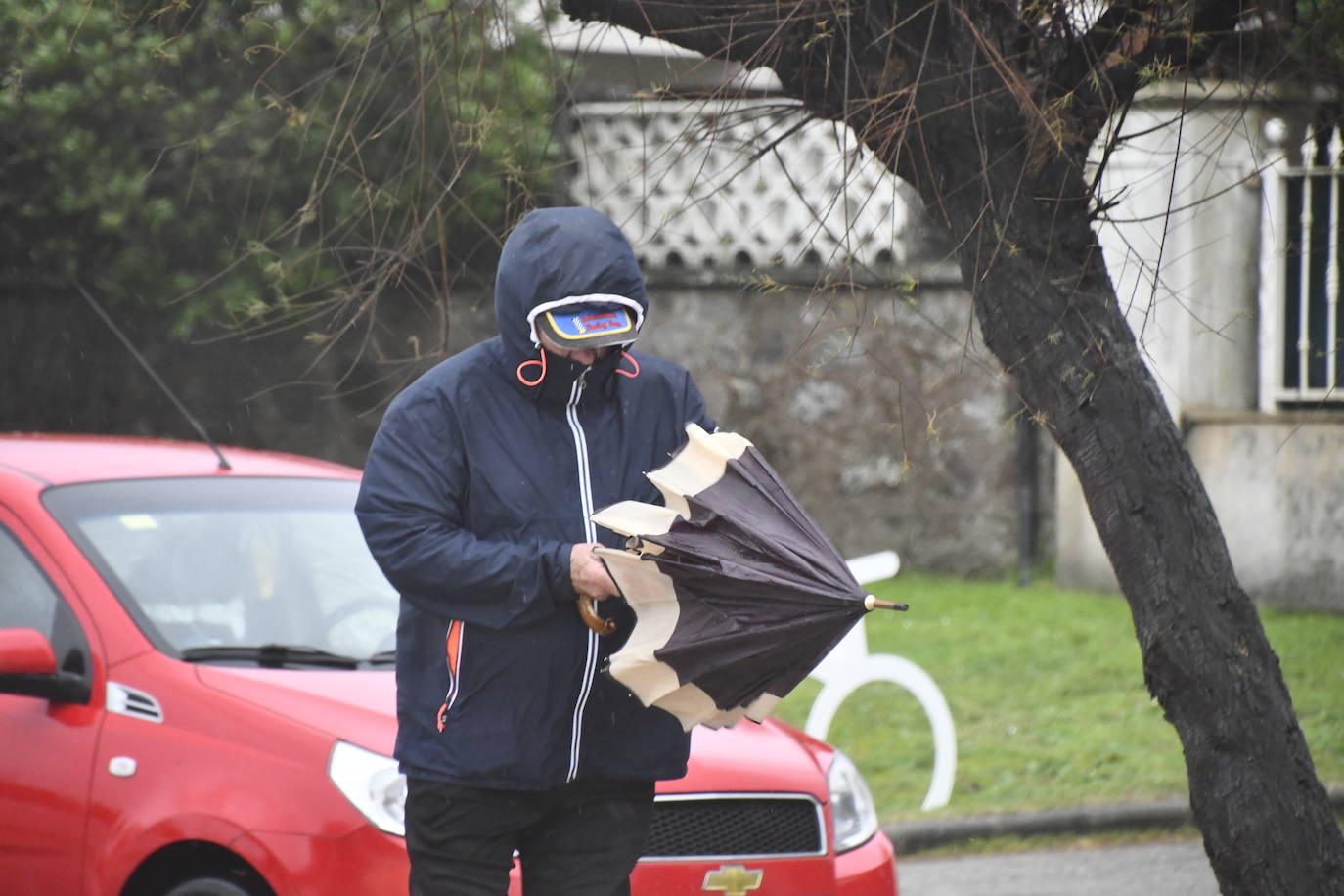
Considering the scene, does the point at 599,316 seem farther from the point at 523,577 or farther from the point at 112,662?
the point at 112,662

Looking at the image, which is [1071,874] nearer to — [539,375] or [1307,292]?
[539,375]

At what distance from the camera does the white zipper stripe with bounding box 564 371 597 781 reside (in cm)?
312

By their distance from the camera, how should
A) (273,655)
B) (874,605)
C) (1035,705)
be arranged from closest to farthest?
(874,605)
(273,655)
(1035,705)

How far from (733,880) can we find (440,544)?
1455 millimetres

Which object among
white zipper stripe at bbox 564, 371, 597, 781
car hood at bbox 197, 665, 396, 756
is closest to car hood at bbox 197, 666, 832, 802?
car hood at bbox 197, 665, 396, 756

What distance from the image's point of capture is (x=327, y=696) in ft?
13.4

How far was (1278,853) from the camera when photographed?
353cm

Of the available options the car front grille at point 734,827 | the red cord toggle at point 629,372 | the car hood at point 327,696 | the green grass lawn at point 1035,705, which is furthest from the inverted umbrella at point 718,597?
the green grass lawn at point 1035,705

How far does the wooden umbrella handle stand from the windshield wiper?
58.2 inches

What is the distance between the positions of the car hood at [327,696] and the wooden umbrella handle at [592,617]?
103 cm

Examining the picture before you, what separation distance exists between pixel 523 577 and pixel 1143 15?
1.67 metres

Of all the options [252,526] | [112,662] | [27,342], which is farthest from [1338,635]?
[27,342]

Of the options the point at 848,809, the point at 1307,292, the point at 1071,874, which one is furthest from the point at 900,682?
the point at 1307,292

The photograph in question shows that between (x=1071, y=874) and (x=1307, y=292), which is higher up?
(x=1307, y=292)
